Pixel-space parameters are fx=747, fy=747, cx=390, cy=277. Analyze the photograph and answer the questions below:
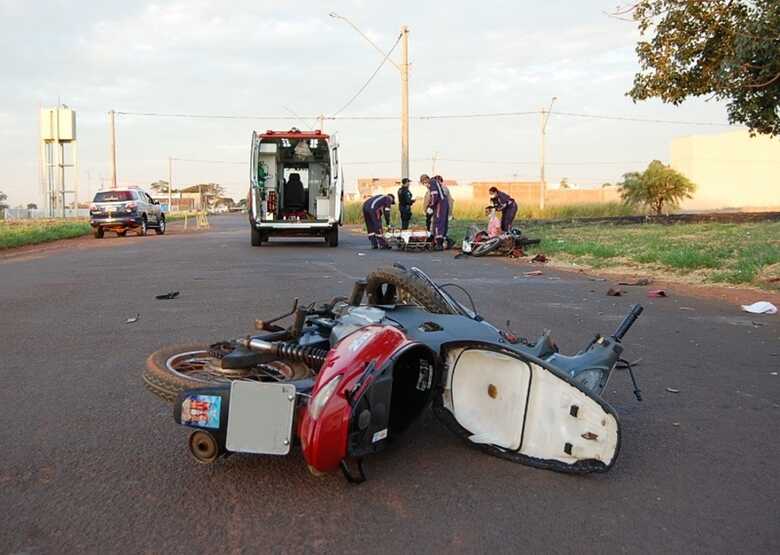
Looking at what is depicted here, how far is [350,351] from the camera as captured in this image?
3.08m

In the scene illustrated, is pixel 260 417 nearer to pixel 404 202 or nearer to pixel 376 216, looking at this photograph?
pixel 376 216

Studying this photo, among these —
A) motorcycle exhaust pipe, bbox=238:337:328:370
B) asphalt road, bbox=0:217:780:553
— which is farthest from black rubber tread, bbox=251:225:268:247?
motorcycle exhaust pipe, bbox=238:337:328:370

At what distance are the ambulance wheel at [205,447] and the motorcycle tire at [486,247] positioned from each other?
45.6 feet

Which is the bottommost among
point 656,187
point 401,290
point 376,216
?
point 401,290

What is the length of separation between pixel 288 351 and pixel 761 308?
6264mm

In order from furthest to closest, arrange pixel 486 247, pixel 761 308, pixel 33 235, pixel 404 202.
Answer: pixel 33 235 → pixel 404 202 → pixel 486 247 → pixel 761 308

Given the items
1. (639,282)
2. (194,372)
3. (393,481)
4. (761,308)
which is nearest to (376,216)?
(639,282)

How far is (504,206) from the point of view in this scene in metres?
17.5

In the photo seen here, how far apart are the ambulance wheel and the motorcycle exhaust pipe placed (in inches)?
28.5

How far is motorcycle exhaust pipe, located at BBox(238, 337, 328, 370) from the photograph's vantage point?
376 cm

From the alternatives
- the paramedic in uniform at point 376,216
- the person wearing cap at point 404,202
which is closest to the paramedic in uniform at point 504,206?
the paramedic in uniform at point 376,216

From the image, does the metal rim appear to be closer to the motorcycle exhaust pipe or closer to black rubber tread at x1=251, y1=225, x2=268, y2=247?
the motorcycle exhaust pipe

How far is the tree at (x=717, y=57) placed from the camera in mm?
11078

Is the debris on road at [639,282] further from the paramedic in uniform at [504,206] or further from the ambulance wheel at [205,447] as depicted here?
the ambulance wheel at [205,447]
